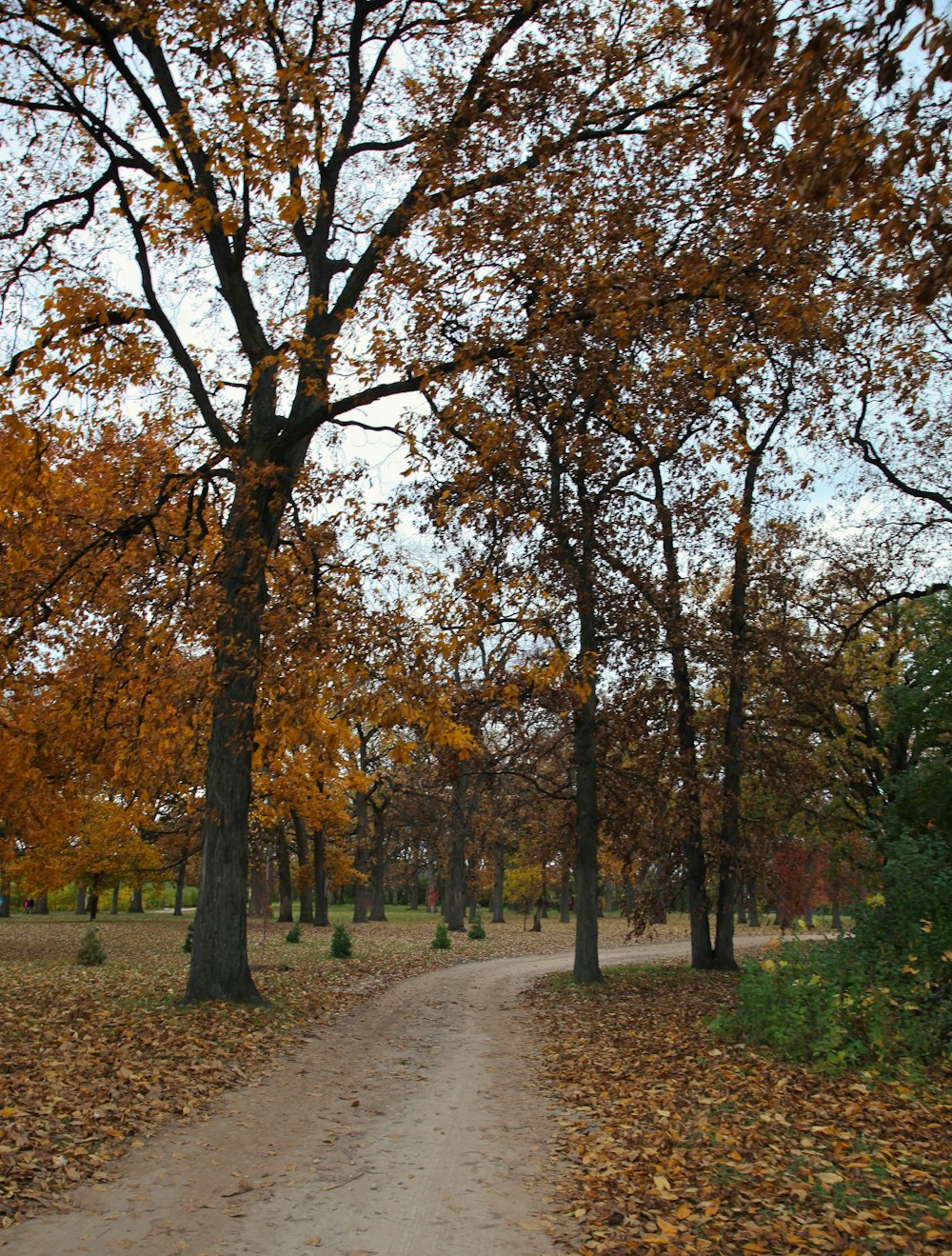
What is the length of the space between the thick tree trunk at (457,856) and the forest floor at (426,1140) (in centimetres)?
1784

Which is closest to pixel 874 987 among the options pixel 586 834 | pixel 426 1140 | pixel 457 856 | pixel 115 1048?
pixel 426 1140

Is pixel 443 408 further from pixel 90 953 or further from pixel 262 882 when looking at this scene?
pixel 262 882

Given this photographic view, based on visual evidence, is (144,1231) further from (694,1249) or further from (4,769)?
(4,769)

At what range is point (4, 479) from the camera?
9023 mm

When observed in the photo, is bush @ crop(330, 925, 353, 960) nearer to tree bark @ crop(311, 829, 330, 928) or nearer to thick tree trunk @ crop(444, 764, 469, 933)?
thick tree trunk @ crop(444, 764, 469, 933)

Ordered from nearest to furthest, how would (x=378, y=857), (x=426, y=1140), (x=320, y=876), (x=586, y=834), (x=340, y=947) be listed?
(x=426, y=1140)
(x=586, y=834)
(x=340, y=947)
(x=320, y=876)
(x=378, y=857)

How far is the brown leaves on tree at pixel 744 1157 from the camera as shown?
434cm

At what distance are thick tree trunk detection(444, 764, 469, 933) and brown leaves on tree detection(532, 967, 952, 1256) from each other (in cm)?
1934

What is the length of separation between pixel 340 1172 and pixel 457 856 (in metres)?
25.4

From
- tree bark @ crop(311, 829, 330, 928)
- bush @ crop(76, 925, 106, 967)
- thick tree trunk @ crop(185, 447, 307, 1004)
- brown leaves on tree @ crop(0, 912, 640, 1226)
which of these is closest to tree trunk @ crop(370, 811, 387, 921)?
tree bark @ crop(311, 829, 330, 928)

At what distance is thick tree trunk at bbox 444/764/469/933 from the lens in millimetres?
29562

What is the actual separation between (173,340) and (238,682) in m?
4.69

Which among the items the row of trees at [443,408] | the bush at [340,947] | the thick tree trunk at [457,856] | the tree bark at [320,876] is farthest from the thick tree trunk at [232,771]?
the tree bark at [320,876]

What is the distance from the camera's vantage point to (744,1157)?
5516 mm
